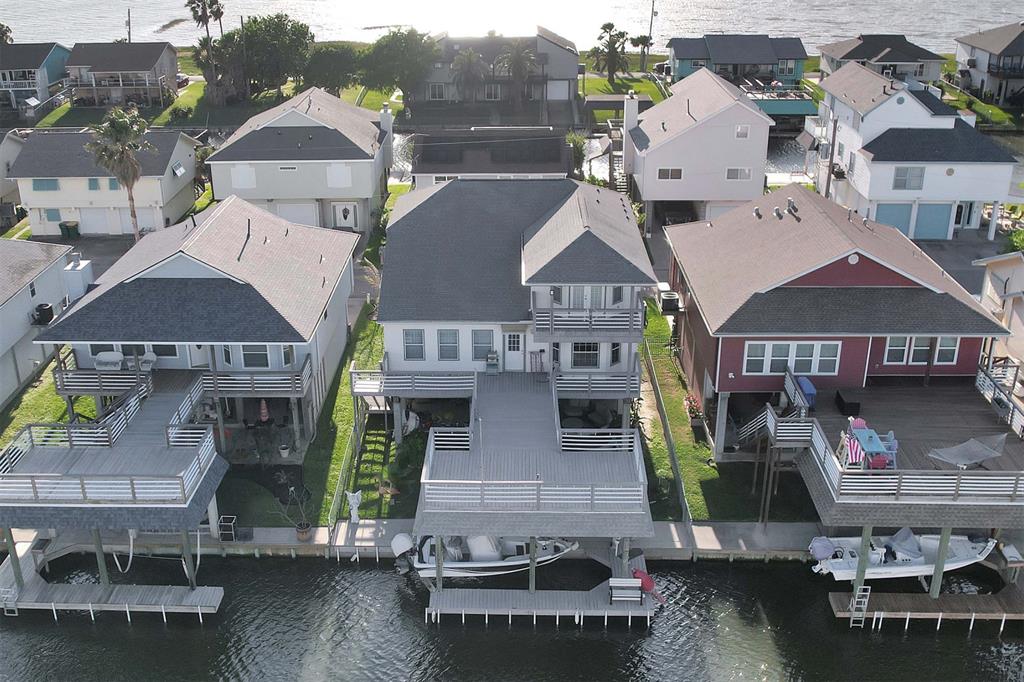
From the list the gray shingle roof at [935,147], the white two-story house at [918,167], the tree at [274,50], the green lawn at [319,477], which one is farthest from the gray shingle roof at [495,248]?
the tree at [274,50]

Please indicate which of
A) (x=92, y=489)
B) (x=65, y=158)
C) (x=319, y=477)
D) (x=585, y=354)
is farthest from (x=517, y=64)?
(x=92, y=489)

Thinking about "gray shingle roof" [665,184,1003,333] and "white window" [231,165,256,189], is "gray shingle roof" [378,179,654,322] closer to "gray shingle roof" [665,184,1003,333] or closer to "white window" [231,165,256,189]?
"gray shingle roof" [665,184,1003,333]

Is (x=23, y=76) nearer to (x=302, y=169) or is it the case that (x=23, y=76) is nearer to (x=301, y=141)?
(x=301, y=141)

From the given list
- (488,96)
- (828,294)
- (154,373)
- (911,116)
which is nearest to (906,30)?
(488,96)

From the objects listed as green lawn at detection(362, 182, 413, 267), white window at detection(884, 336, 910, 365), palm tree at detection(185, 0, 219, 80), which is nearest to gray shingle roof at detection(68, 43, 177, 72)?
palm tree at detection(185, 0, 219, 80)

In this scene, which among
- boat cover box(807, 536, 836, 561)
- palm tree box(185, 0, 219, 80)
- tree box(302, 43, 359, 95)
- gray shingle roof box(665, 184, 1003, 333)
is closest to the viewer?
boat cover box(807, 536, 836, 561)
